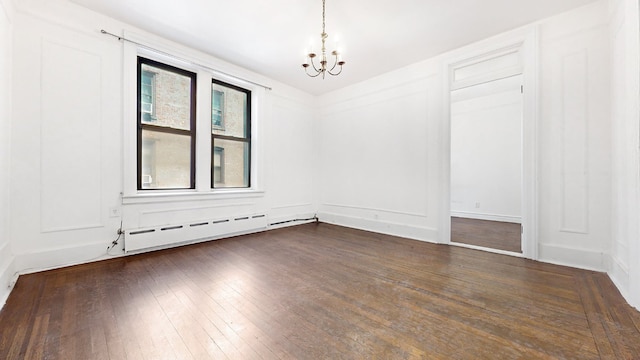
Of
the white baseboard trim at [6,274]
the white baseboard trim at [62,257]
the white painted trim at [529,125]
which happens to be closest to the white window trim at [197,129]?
the white baseboard trim at [62,257]

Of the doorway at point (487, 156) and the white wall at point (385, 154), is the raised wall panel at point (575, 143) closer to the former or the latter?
the white wall at point (385, 154)

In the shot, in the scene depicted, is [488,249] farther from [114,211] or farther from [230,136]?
[114,211]

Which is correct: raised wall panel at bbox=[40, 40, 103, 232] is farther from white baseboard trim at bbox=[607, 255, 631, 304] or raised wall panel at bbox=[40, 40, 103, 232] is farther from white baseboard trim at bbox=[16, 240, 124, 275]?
white baseboard trim at bbox=[607, 255, 631, 304]

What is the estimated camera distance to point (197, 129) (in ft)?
13.5

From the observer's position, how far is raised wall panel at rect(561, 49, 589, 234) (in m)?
2.98

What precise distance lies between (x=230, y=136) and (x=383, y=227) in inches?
135

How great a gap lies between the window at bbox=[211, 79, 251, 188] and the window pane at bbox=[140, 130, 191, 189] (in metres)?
0.49

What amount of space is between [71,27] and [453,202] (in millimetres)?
8189

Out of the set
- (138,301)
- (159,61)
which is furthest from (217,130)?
(138,301)

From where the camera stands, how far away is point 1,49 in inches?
92.2

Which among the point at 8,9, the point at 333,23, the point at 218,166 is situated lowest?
the point at 218,166

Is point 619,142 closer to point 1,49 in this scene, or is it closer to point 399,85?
point 399,85

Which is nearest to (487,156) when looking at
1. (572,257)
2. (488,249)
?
(488,249)

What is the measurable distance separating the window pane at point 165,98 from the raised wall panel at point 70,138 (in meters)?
0.61
